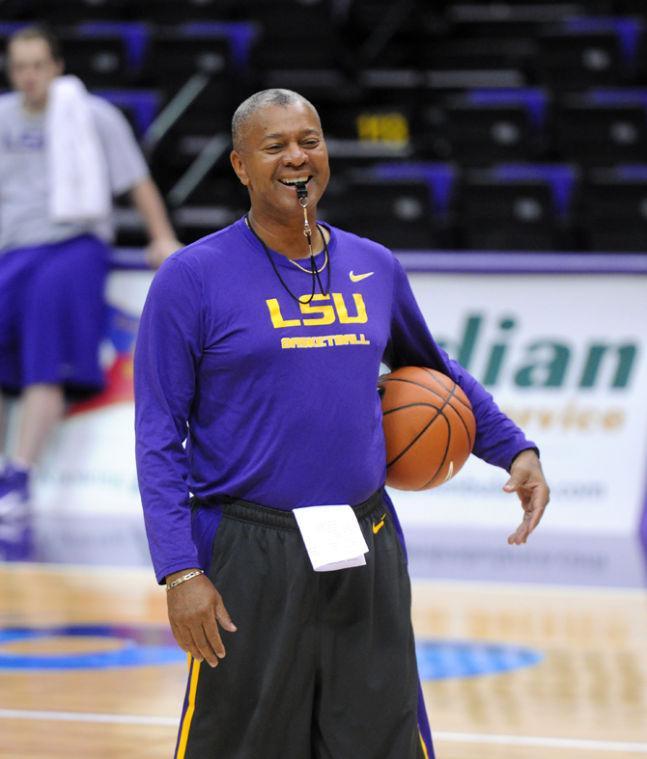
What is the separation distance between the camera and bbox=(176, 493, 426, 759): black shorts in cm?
306

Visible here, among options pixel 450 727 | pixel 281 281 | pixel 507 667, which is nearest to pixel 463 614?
pixel 507 667

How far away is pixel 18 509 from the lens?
7.64 metres

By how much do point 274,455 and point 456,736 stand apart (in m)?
1.82

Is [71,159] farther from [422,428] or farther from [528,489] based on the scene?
[528,489]

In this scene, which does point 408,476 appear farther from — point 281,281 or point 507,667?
point 507,667

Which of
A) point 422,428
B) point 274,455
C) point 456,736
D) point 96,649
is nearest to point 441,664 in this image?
point 456,736

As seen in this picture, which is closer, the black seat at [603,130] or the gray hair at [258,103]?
the gray hair at [258,103]

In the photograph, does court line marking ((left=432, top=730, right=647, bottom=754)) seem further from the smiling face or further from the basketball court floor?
the smiling face

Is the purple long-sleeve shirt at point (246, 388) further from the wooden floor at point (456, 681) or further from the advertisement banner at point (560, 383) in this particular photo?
the advertisement banner at point (560, 383)

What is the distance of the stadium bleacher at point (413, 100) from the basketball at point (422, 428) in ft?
17.3

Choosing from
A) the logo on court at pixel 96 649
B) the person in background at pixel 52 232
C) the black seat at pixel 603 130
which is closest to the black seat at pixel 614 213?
the black seat at pixel 603 130

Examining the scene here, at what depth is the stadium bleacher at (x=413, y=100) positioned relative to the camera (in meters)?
8.95

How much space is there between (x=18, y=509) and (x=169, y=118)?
3537 mm

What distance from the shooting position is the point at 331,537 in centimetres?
302
